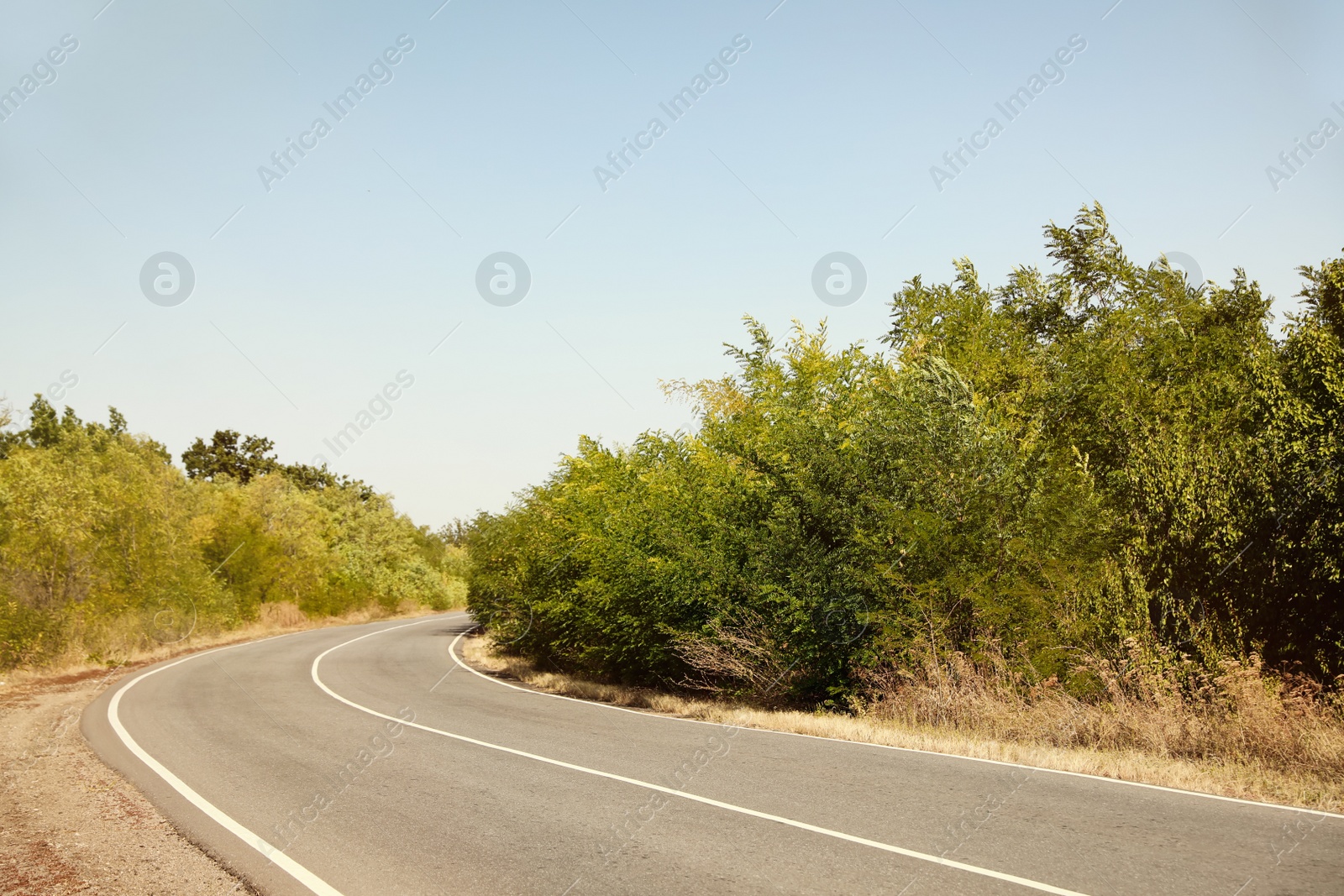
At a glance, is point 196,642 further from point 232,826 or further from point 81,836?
point 232,826

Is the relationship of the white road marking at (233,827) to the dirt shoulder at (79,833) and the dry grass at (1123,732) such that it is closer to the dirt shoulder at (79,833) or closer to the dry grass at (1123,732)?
the dirt shoulder at (79,833)

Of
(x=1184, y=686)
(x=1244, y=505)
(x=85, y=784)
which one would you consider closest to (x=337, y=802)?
(x=85, y=784)

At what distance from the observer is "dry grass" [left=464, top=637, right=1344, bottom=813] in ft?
25.3

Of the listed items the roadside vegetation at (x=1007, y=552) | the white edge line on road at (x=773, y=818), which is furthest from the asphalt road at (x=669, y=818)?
the roadside vegetation at (x=1007, y=552)

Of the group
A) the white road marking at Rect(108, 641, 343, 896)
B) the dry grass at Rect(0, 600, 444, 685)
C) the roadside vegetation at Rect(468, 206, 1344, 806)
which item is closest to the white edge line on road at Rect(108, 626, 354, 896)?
the white road marking at Rect(108, 641, 343, 896)

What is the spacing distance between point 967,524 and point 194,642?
28.9 meters

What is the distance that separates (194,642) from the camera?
30203 mm

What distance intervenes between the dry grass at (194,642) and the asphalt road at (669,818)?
448 inches

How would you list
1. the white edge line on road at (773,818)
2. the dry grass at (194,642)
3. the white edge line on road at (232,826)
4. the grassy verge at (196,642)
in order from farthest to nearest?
the dry grass at (194,642), the grassy verge at (196,642), the white edge line on road at (232,826), the white edge line on road at (773,818)

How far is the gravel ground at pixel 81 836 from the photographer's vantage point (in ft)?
19.7

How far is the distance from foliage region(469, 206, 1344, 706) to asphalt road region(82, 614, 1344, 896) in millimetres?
3219

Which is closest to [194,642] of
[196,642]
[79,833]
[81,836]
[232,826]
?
[196,642]

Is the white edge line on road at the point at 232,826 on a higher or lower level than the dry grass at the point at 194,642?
higher

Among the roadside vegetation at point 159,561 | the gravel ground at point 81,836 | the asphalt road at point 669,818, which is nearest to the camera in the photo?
the asphalt road at point 669,818
